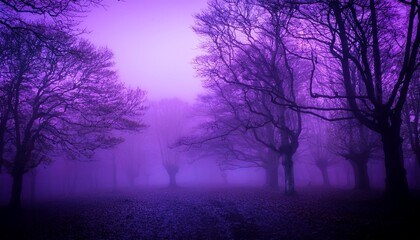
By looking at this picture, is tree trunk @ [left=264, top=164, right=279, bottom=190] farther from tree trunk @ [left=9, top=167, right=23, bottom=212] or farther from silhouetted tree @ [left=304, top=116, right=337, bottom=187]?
tree trunk @ [left=9, top=167, right=23, bottom=212]

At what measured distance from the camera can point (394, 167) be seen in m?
10.4

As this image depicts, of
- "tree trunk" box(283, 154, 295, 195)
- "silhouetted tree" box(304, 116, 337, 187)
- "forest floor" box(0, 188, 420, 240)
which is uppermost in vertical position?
"silhouetted tree" box(304, 116, 337, 187)

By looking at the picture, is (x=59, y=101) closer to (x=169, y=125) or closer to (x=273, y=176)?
(x=273, y=176)

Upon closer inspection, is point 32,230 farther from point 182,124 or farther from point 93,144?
point 182,124

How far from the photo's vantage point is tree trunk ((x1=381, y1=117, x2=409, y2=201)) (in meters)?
10.2

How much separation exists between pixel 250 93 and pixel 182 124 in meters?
19.5

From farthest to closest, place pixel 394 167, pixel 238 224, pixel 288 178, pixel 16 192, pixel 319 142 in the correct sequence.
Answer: pixel 319 142, pixel 288 178, pixel 16 192, pixel 394 167, pixel 238 224

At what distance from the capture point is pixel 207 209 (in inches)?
488

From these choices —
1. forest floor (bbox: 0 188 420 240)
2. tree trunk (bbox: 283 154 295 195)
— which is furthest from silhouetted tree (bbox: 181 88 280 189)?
forest floor (bbox: 0 188 420 240)

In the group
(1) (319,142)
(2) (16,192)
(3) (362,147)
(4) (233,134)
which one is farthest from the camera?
(1) (319,142)

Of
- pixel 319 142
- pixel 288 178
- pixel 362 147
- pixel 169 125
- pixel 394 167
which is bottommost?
pixel 288 178

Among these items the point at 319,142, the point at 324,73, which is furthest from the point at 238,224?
the point at 319,142

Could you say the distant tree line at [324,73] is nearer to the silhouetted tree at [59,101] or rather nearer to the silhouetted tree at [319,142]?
the silhouetted tree at [319,142]

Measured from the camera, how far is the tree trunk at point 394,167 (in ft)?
33.5
